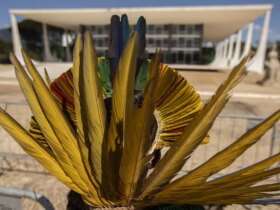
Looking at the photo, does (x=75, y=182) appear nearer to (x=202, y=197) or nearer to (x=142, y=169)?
(x=142, y=169)

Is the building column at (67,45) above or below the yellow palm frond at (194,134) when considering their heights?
below

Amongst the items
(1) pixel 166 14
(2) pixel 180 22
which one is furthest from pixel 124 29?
(2) pixel 180 22

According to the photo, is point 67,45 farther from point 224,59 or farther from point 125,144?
point 125,144

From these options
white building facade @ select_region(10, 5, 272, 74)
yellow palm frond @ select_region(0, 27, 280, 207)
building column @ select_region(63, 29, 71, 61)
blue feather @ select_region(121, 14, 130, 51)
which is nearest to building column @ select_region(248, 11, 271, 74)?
white building facade @ select_region(10, 5, 272, 74)

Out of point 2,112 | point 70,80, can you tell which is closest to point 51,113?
point 2,112

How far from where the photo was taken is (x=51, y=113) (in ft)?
4.47

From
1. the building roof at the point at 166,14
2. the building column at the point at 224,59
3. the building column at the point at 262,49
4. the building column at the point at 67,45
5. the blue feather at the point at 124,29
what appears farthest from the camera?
the building column at the point at 67,45

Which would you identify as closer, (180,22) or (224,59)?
(180,22)

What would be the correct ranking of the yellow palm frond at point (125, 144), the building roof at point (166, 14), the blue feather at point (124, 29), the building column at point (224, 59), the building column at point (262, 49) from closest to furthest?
the yellow palm frond at point (125, 144) → the blue feather at point (124, 29) → the building roof at point (166, 14) → the building column at point (262, 49) → the building column at point (224, 59)

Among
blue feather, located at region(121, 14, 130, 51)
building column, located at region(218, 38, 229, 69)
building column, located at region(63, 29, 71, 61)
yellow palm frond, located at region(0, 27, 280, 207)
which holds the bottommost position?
building column, located at region(218, 38, 229, 69)

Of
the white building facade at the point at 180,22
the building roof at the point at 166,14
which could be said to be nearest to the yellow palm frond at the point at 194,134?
the white building facade at the point at 180,22

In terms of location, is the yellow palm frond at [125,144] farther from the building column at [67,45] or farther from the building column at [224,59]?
the building column at [67,45]

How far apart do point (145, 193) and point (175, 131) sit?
1.56ft

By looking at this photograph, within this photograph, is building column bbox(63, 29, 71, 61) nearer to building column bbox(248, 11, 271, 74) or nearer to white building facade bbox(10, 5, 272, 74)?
white building facade bbox(10, 5, 272, 74)
